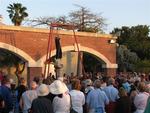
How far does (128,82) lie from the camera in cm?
1892

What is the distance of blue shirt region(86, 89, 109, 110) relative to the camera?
14328 mm

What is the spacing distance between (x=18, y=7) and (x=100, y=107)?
139ft

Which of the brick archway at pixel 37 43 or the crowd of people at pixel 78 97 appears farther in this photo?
the brick archway at pixel 37 43

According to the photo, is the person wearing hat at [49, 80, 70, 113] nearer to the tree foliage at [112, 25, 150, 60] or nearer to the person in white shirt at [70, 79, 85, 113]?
the person in white shirt at [70, 79, 85, 113]

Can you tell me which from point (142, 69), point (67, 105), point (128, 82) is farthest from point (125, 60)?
point (67, 105)

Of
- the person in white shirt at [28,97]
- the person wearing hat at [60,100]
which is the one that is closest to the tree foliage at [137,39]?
the person in white shirt at [28,97]

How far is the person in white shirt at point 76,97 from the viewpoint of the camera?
43.4 ft

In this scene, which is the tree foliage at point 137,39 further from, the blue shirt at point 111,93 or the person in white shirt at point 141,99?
the person in white shirt at point 141,99

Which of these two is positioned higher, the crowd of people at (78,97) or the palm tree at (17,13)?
the palm tree at (17,13)

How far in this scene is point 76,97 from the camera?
43.7 ft

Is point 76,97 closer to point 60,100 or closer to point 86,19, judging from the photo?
point 60,100

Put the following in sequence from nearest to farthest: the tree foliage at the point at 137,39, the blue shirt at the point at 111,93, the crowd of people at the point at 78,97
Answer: the crowd of people at the point at 78,97, the blue shirt at the point at 111,93, the tree foliage at the point at 137,39

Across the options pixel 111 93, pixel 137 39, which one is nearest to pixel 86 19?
pixel 137 39

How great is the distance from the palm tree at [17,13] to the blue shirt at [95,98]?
137 feet
